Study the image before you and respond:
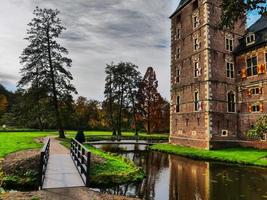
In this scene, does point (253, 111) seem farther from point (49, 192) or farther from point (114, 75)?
point (114, 75)

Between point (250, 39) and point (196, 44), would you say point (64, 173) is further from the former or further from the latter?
point (250, 39)

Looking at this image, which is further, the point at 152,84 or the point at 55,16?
the point at 152,84

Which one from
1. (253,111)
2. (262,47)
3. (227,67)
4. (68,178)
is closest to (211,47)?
(227,67)

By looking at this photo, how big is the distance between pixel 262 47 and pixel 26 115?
26550 millimetres

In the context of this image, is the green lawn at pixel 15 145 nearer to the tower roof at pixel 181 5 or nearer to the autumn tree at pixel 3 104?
the tower roof at pixel 181 5

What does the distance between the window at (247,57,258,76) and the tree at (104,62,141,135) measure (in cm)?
2319

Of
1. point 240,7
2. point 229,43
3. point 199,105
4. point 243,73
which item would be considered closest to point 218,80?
point 243,73

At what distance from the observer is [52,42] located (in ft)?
102

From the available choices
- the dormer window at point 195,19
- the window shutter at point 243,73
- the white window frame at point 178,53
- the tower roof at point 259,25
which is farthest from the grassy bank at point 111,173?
the tower roof at point 259,25

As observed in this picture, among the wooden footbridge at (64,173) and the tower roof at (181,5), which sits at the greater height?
the tower roof at (181,5)

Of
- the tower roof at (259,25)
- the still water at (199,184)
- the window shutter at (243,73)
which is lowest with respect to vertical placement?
the still water at (199,184)

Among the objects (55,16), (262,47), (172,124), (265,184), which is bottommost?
(265,184)

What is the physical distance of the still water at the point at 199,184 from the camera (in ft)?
35.9

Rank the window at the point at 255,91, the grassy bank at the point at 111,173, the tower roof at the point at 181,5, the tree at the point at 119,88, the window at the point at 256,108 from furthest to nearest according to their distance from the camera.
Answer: the tree at the point at 119,88
the tower roof at the point at 181,5
the window at the point at 255,91
the window at the point at 256,108
the grassy bank at the point at 111,173
